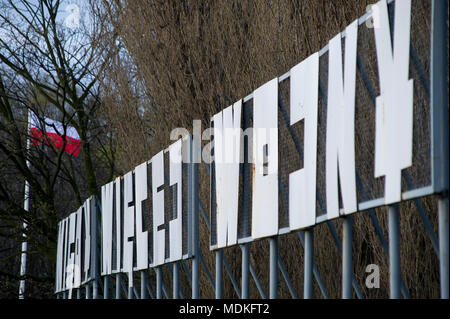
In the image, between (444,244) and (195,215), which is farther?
(195,215)

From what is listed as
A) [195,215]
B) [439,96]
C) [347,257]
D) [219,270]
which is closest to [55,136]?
[195,215]

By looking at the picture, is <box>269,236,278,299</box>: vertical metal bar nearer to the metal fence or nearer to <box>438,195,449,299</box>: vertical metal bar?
the metal fence

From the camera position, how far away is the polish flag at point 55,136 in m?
14.5

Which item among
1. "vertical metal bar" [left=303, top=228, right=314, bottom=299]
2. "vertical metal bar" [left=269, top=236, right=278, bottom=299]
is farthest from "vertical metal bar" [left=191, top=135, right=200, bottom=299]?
"vertical metal bar" [left=303, top=228, right=314, bottom=299]

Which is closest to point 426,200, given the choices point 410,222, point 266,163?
point 410,222

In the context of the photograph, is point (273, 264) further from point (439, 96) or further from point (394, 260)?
point (439, 96)

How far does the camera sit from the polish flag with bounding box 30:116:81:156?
1448cm

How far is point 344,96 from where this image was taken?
4246 mm

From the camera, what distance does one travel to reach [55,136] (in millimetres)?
15297

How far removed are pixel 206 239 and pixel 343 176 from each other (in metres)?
5.09
